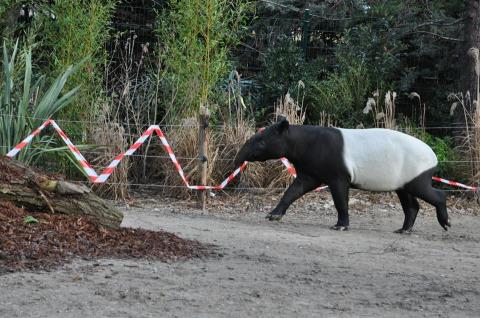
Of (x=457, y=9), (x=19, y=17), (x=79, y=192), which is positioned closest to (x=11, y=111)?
(x=19, y=17)

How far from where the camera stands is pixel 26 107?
471 inches

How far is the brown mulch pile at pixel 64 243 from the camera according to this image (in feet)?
20.6

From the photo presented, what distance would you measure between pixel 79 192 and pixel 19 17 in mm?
9439

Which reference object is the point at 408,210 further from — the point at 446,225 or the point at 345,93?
the point at 345,93

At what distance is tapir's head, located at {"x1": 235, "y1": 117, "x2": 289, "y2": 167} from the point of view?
401 inches

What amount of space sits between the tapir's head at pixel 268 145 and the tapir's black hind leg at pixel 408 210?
1425 millimetres

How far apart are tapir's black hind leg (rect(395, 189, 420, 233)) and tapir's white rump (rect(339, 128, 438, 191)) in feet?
0.83

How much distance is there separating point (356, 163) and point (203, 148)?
2.40 m

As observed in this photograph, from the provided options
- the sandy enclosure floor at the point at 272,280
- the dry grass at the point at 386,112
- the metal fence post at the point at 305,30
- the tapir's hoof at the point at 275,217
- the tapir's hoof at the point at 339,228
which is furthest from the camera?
the metal fence post at the point at 305,30

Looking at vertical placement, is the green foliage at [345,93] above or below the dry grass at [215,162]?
above

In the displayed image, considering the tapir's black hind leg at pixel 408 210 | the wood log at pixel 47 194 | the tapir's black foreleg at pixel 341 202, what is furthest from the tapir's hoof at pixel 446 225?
the wood log at pixel 47 194

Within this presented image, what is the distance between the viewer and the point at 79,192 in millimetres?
7074

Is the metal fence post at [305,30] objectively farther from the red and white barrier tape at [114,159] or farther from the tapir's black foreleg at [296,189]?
the tapir's black foreleg at [296,189]

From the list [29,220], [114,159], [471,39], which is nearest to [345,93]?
[471,39]
